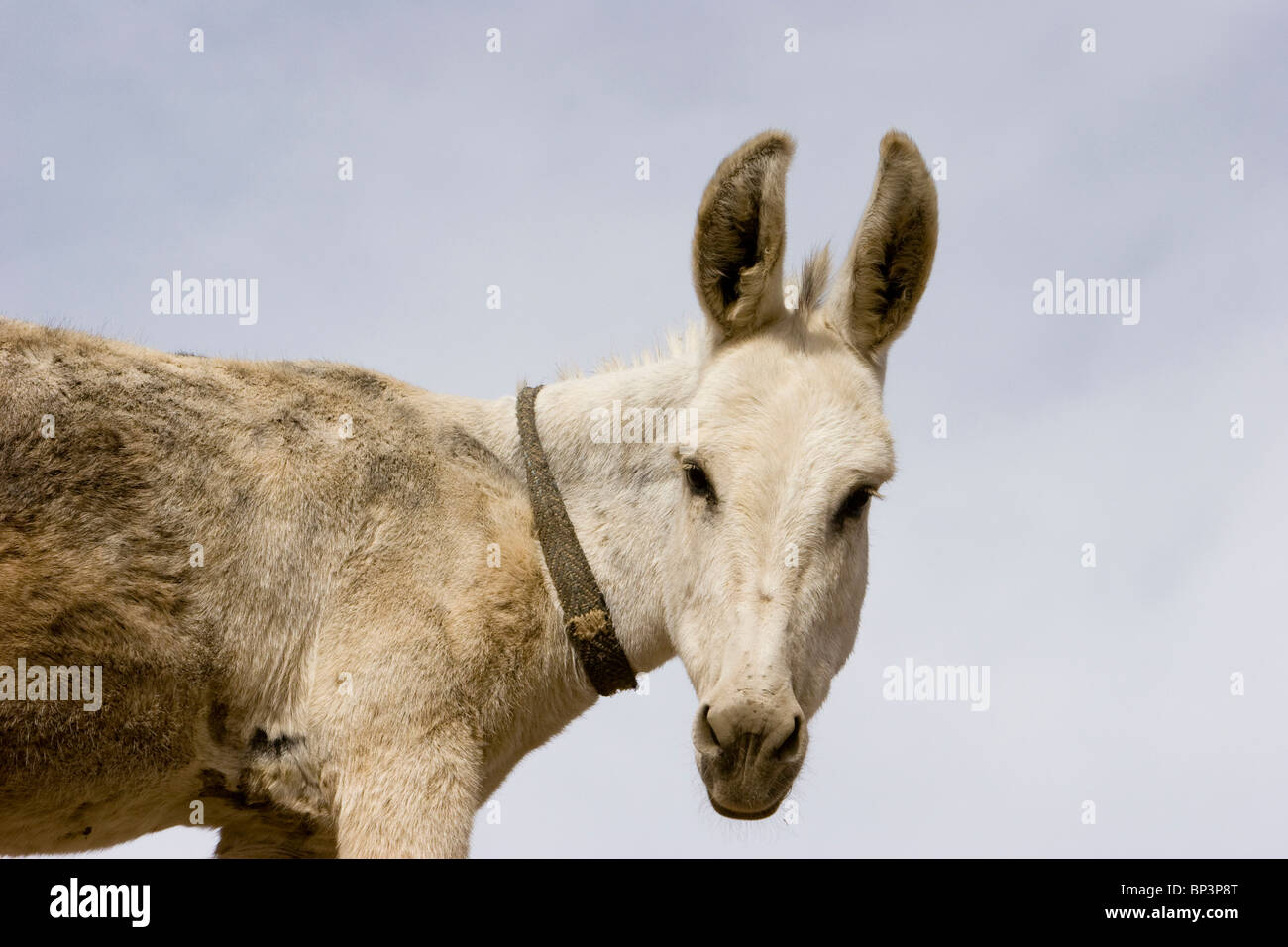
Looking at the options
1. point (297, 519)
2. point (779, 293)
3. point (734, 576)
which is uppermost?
point (779, 293)

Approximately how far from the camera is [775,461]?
511 centimetres

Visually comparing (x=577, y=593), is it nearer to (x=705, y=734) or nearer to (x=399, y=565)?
(x=399, y=565)

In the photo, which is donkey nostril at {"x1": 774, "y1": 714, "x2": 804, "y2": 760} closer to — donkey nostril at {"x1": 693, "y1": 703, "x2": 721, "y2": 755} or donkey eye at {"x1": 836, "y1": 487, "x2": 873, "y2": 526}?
donkey nostril at {"x1": 693, "y1": 703, "x2": 721, "y2": 755}

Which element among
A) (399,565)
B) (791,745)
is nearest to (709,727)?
(791,745)

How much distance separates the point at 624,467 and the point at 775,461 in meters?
1.12

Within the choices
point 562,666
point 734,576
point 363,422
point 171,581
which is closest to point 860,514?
point 734,576

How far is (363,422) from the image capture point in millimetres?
5773

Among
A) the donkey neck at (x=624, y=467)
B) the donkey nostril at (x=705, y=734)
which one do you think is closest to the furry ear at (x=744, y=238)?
the donkey neck at (x=624, y=467)

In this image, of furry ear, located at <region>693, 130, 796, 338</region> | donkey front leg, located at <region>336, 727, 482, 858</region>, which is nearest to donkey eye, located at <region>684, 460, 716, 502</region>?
furry ear, located at <region>693, 130, 796, 338</region>

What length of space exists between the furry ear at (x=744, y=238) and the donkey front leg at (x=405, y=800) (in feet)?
8.39

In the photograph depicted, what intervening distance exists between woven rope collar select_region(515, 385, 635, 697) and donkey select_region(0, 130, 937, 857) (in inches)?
0.8

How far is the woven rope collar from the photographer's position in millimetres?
5629
